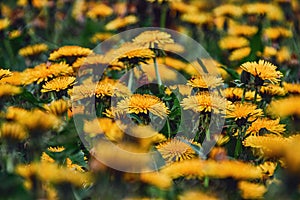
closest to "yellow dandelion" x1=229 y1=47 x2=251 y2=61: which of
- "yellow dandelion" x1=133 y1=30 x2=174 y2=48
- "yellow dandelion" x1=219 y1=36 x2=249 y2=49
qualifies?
"yellow dandelion" x1=219 y1=36 x2=249 y2=49

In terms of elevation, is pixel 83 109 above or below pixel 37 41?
below

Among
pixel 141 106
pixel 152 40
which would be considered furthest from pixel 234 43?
pixel 141 106

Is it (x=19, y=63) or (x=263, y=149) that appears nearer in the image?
(x=263, y=149)

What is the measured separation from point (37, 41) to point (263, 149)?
130 cm

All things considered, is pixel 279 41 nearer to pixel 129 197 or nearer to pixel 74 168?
pixel 74 168

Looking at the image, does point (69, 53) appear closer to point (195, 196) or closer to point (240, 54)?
point (240, 54)

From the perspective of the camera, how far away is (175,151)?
4.71 ft

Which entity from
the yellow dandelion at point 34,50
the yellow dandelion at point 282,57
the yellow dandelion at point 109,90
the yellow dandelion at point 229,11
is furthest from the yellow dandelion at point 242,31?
the yellow dandelion at point 109,90

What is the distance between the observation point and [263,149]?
1417 millimetres

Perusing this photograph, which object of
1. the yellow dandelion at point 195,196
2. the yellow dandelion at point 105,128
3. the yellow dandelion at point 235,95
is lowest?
the yellow dandelion at point 195,196

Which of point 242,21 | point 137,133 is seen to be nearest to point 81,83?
point 137,133

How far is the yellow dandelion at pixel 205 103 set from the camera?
1521 millimetres

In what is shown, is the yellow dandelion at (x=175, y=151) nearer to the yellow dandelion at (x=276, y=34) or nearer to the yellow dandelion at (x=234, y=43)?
the yellow dandelion at (x=234, y=43)

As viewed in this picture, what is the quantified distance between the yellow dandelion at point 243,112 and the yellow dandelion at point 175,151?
5.9 inches
